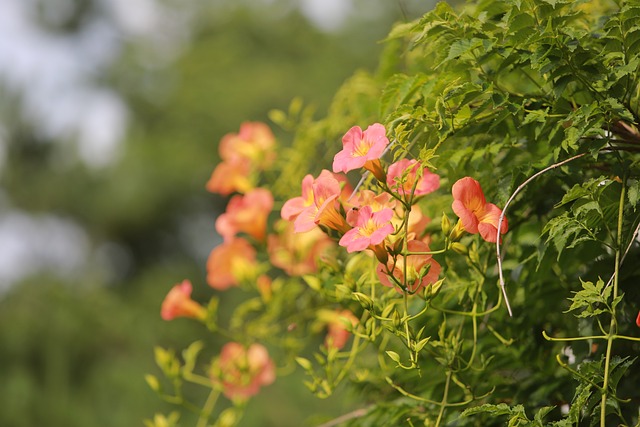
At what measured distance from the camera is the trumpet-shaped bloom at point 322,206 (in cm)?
89

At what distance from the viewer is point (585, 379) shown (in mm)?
783

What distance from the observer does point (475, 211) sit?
87 cm

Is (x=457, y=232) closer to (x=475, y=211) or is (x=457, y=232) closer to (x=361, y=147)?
(x=475, y=211)

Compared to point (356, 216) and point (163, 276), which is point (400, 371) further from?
point (163, 276)

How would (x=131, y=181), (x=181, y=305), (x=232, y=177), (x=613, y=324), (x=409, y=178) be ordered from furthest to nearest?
(x=131, y=181) → (x=232, y=177) → (x=181, y=305) → (x=409, y=178) → (x=613, y=324)

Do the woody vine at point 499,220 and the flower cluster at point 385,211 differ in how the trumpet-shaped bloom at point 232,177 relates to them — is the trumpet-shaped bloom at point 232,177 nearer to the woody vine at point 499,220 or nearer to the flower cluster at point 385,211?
the woody vine at point 499,220

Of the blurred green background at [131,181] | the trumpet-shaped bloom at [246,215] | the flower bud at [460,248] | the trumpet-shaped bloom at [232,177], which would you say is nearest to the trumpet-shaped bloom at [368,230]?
the flower bud at [460,248]

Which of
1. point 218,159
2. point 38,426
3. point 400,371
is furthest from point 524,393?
point 218,159

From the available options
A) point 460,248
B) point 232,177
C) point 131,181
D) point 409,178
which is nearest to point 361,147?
point 409,178

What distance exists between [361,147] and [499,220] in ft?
0.55

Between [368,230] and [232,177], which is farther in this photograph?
[232,177]

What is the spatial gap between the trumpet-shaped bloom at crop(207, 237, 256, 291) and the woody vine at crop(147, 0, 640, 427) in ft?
1.18

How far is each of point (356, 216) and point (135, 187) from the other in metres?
12.9

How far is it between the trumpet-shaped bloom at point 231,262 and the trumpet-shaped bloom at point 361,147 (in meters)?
0.67
